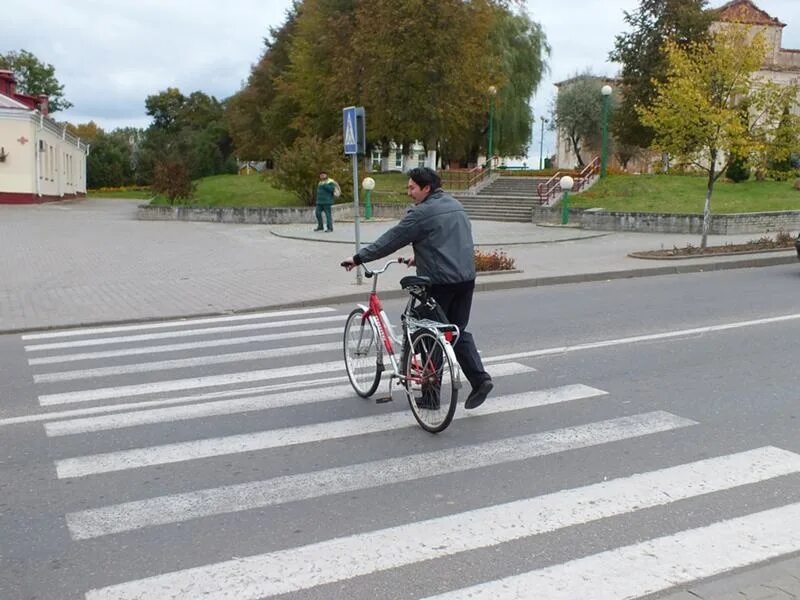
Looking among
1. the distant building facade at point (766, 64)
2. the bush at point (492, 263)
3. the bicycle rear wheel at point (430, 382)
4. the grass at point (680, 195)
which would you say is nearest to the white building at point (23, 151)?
the grass at point (680, 195)

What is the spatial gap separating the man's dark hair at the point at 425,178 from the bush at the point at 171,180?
99.4 feet

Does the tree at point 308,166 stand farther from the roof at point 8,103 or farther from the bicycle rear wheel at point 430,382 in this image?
the bicycle rear wheel at point 430,382

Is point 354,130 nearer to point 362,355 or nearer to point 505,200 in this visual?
point 362,355

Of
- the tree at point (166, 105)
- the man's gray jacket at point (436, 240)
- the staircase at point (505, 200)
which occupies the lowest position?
the man's gray jacket at point (436, 240)

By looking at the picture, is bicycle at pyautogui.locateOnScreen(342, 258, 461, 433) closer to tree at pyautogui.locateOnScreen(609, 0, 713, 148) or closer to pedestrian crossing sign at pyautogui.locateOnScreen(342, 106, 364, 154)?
pedestrian crossing sign at pyautogui.locateOnScreen(342, 106, 364, 154)

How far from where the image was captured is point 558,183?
32406 millimetres

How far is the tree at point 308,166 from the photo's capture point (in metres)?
29.4

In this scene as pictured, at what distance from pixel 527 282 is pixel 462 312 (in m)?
8.41

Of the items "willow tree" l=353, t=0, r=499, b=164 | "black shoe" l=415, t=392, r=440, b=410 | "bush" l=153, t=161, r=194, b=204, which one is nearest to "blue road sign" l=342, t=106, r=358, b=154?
"black shoe" l=415, t=392, r=440, b=410

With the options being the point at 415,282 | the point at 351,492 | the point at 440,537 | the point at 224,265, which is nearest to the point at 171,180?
the point at 224,265

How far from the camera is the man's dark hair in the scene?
5.88 m

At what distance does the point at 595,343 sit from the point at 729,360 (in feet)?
4.74

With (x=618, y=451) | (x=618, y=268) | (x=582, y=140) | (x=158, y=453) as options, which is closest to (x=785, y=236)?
(x=618, y=268)

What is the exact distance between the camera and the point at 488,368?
788 centimetres
